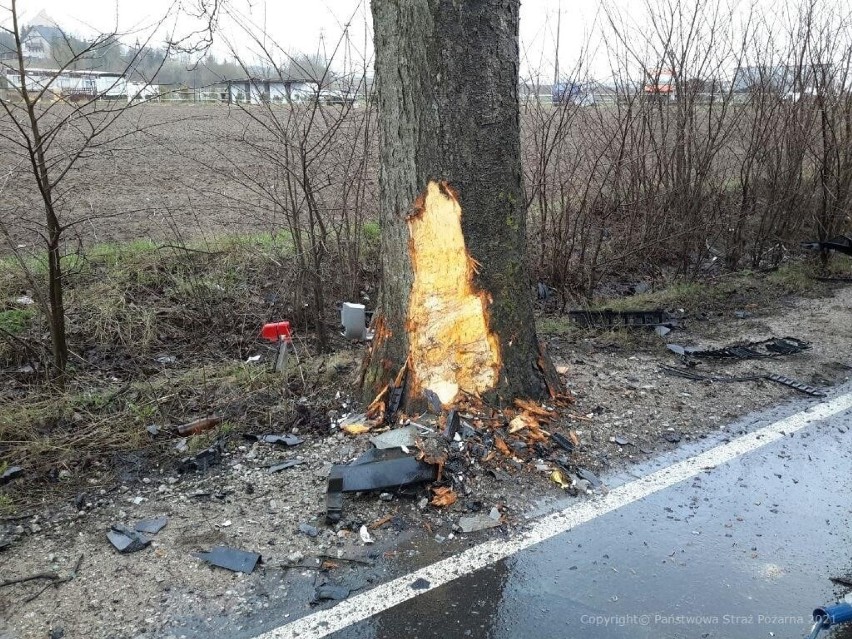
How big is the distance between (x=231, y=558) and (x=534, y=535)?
1.44m

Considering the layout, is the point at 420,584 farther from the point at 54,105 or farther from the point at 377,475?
the point at 54,105

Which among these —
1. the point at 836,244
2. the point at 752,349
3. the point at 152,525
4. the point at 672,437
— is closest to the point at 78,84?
the point at 152,525

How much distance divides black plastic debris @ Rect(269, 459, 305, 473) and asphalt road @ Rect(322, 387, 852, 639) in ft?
4.27

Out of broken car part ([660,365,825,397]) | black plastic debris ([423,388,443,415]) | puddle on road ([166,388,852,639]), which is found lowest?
puddle on road ([166,388,852,639])

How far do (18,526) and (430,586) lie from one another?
2068mm

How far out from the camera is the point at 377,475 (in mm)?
3695

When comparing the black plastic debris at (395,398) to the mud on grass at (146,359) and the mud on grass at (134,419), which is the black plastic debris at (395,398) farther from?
the mud on grass at (146,359)

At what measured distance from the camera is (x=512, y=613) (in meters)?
2.93

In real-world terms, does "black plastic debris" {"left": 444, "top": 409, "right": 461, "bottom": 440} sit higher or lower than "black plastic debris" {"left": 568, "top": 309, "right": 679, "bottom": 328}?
lower

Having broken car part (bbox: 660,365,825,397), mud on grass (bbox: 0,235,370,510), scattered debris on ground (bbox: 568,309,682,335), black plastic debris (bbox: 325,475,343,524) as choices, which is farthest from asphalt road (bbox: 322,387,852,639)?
scattered debris on ground (bbox: 568,309,682,335)

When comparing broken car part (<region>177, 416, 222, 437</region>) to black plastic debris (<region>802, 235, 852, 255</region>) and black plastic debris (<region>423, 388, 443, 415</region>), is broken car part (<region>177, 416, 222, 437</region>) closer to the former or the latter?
black plastic debris (<region>423, 388, 443, 415</region>)

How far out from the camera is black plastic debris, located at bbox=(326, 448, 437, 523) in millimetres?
3654

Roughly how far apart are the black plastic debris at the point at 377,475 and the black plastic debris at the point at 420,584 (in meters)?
0.65

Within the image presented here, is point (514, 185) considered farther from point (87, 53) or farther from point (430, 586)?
point (87, 53)
